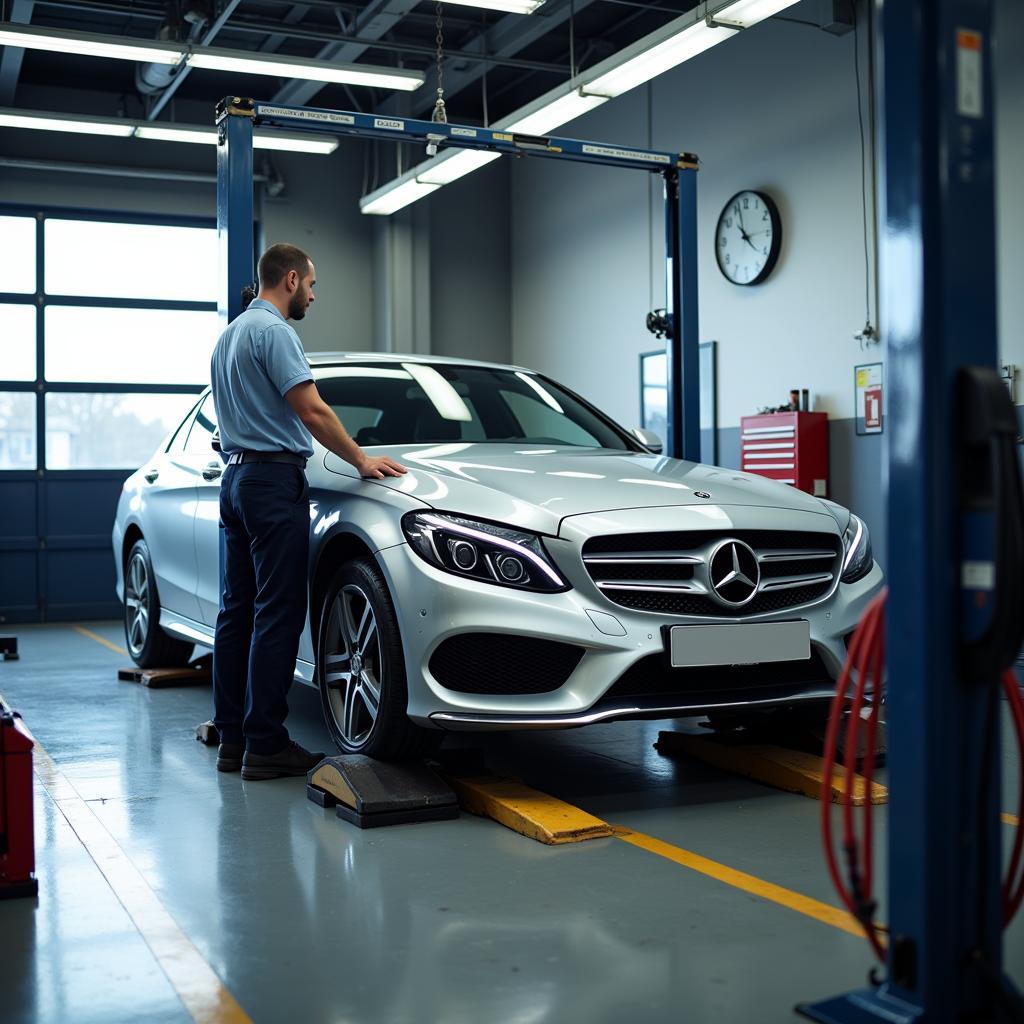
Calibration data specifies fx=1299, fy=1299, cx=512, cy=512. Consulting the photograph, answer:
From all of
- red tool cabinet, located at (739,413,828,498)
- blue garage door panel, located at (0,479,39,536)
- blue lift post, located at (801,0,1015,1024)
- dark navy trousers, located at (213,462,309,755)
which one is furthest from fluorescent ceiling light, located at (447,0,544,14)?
blue garage door panel, located at (0,479,39,536)

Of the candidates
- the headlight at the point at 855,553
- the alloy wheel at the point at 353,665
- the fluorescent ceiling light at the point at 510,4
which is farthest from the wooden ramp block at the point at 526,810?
the fluorescent ceiling light at the point at 510,4

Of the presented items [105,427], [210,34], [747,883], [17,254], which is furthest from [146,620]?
[17,254]

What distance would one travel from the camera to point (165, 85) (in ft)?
33.8

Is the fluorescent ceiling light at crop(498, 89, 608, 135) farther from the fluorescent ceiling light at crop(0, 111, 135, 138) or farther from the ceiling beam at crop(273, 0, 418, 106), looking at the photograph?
the fluorescent ceiling light at crop(0, 111, 135, 138)

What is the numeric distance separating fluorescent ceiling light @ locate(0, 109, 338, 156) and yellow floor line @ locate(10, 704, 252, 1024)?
7123 mm

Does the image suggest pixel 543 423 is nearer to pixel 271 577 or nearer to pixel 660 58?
pixel 271 577

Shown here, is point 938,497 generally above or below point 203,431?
below

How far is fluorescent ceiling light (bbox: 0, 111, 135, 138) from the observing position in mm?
9844

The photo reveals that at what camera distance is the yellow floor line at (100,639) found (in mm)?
8500

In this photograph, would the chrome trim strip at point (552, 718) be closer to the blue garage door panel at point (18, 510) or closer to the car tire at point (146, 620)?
the car tire at point (146, 620)

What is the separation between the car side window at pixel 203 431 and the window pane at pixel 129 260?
5.88 m

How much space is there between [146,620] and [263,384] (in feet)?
9.02

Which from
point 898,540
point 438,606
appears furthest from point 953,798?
point 438,606

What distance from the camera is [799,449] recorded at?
8508 millimetres
